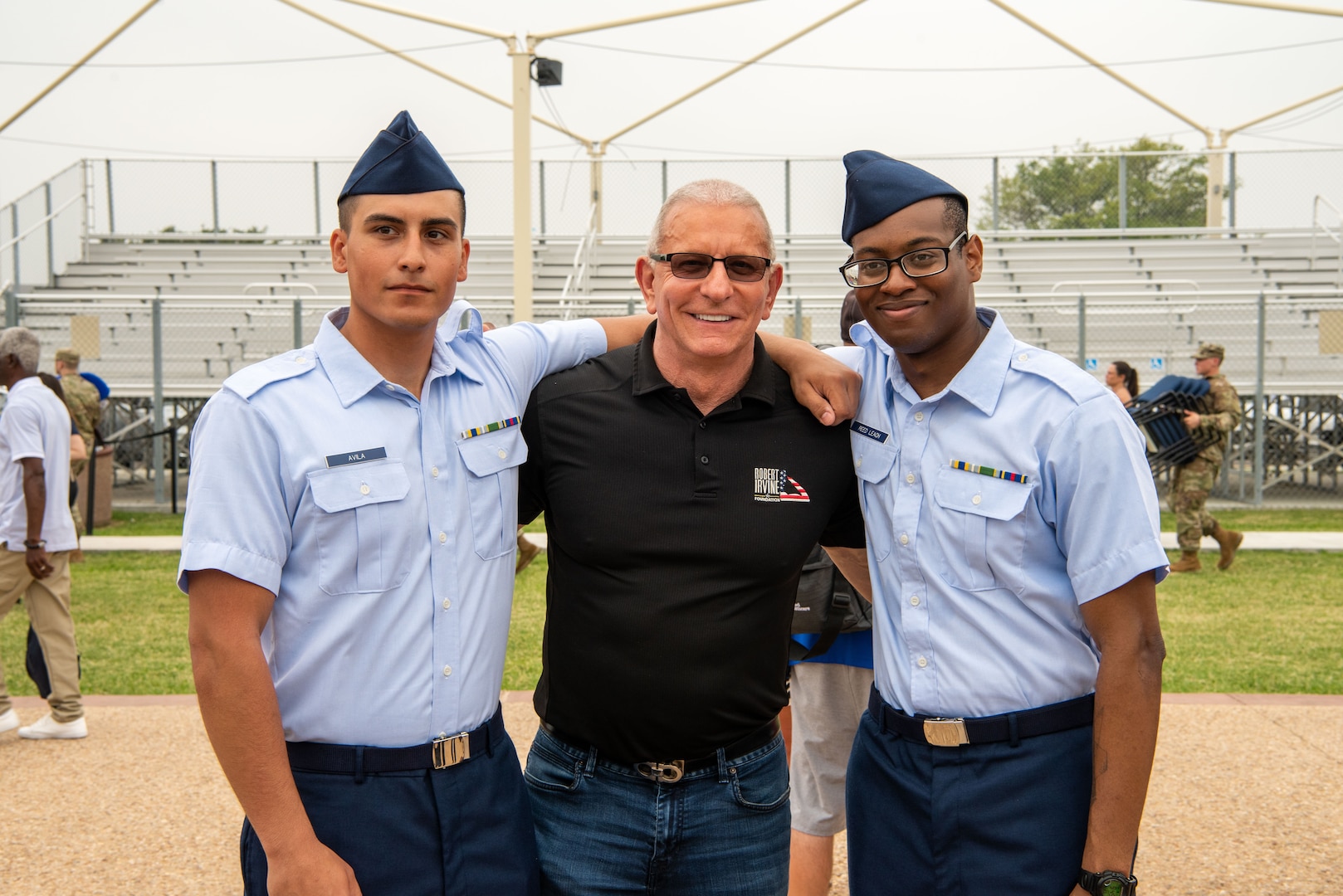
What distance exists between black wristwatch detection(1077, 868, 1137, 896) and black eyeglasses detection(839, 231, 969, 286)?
126 centimetres

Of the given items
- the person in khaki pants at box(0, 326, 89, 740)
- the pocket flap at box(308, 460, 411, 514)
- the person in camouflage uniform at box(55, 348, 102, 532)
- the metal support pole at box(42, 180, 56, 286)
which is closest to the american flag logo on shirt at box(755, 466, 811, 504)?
the pocket flap at box(308, 460, 411, 514)

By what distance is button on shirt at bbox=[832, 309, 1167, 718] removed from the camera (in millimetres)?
2258

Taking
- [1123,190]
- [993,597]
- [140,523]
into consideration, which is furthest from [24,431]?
[1123,190]

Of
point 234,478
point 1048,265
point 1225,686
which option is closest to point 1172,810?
point 1225,686

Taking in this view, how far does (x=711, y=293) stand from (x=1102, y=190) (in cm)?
2424

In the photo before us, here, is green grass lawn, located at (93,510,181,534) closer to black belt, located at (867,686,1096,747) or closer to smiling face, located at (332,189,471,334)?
smiling face, located at (332,189,471,334)

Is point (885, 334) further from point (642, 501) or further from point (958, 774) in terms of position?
point (958, 774)

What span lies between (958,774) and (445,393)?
4.37ft

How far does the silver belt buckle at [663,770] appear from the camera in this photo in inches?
98.5

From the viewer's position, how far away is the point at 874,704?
2.60 m

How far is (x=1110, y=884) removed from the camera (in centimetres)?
225

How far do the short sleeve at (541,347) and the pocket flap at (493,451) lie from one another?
19 centimetres

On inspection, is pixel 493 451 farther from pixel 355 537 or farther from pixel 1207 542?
pixel 1207 542

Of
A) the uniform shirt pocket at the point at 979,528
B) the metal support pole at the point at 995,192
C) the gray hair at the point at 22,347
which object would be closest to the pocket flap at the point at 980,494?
the uniform shirt pocket at the point at 979,528
